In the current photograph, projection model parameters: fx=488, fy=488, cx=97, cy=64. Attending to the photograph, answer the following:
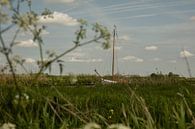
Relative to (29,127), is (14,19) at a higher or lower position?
higher

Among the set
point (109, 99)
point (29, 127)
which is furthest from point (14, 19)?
point (109, 99)

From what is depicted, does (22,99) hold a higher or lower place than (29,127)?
higher

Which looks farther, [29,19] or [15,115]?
[15,115]

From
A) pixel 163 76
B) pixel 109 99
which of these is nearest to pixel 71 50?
pixel 109 99

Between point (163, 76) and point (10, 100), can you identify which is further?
point (163, 76)

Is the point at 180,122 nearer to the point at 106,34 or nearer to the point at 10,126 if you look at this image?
the point at 106,34

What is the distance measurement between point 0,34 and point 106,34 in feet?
2.38

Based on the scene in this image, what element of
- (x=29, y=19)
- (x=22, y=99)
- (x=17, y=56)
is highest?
(x=29, y=19)

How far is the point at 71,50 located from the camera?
3328 mm

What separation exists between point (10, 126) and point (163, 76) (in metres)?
34.1

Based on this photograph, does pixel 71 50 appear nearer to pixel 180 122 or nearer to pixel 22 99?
pixel 22 99

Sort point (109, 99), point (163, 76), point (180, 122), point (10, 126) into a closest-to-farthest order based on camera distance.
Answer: point (10, 126) < point (180, 122) < point (109, 99) < point (163, 76)

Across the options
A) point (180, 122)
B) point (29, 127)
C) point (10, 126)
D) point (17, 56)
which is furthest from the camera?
point (180, 122)

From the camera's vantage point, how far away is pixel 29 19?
3146 mm
